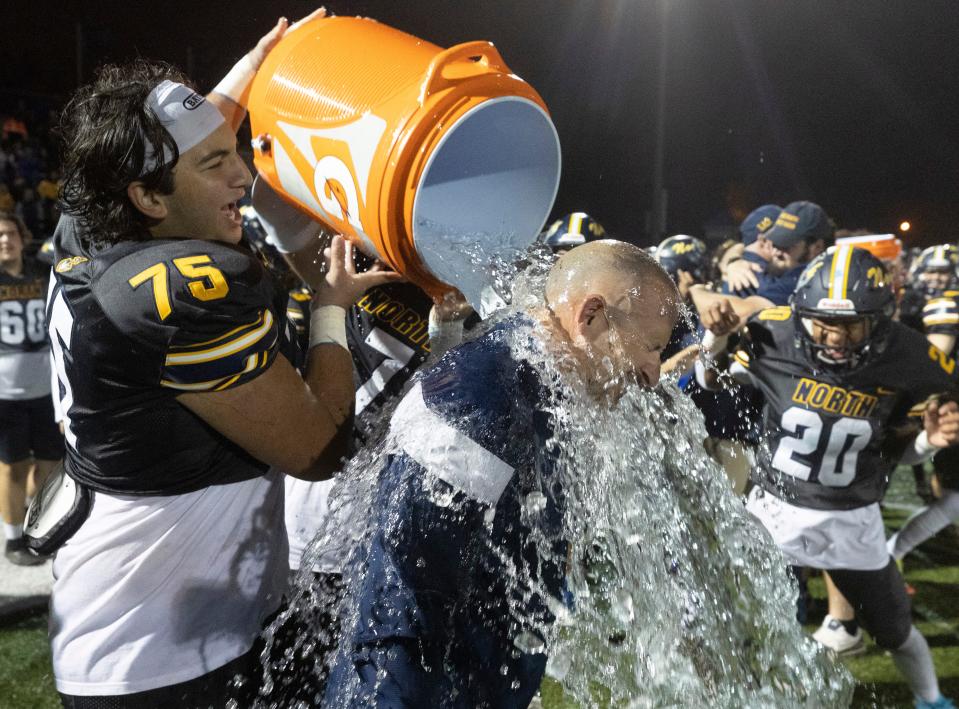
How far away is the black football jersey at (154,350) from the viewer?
1.31 meters

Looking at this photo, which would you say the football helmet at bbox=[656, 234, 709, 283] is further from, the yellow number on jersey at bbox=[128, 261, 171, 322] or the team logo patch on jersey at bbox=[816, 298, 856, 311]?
the yellow number on jersey at bbox=[128, 261, 171, 322]

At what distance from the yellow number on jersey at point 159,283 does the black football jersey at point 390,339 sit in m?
1.09

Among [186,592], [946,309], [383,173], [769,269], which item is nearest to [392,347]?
[383,173]

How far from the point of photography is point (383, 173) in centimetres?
159

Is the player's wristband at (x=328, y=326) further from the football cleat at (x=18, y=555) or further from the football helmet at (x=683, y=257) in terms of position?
the football helmet at (x=683, y=257)

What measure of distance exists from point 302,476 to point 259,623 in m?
0.38

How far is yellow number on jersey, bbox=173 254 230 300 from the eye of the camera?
1.30 metres

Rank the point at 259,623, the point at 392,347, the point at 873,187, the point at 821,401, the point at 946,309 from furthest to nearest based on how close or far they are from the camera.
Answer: the point at 873,187
the point at 946,309
the point at 821,401
the point at 392,347
the point at 259,623

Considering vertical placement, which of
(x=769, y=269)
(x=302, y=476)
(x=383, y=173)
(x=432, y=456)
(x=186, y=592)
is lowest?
(x=769, y=269)

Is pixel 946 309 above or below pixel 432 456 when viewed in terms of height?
below

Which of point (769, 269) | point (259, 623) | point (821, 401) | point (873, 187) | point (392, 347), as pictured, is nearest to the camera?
point (259, 623)

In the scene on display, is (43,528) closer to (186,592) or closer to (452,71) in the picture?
(186,592)

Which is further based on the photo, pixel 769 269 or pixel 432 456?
pixel 769 269

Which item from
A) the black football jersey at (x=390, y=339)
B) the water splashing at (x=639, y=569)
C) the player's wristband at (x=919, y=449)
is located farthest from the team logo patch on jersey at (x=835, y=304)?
the black football jersey at (x=390, y=339)
